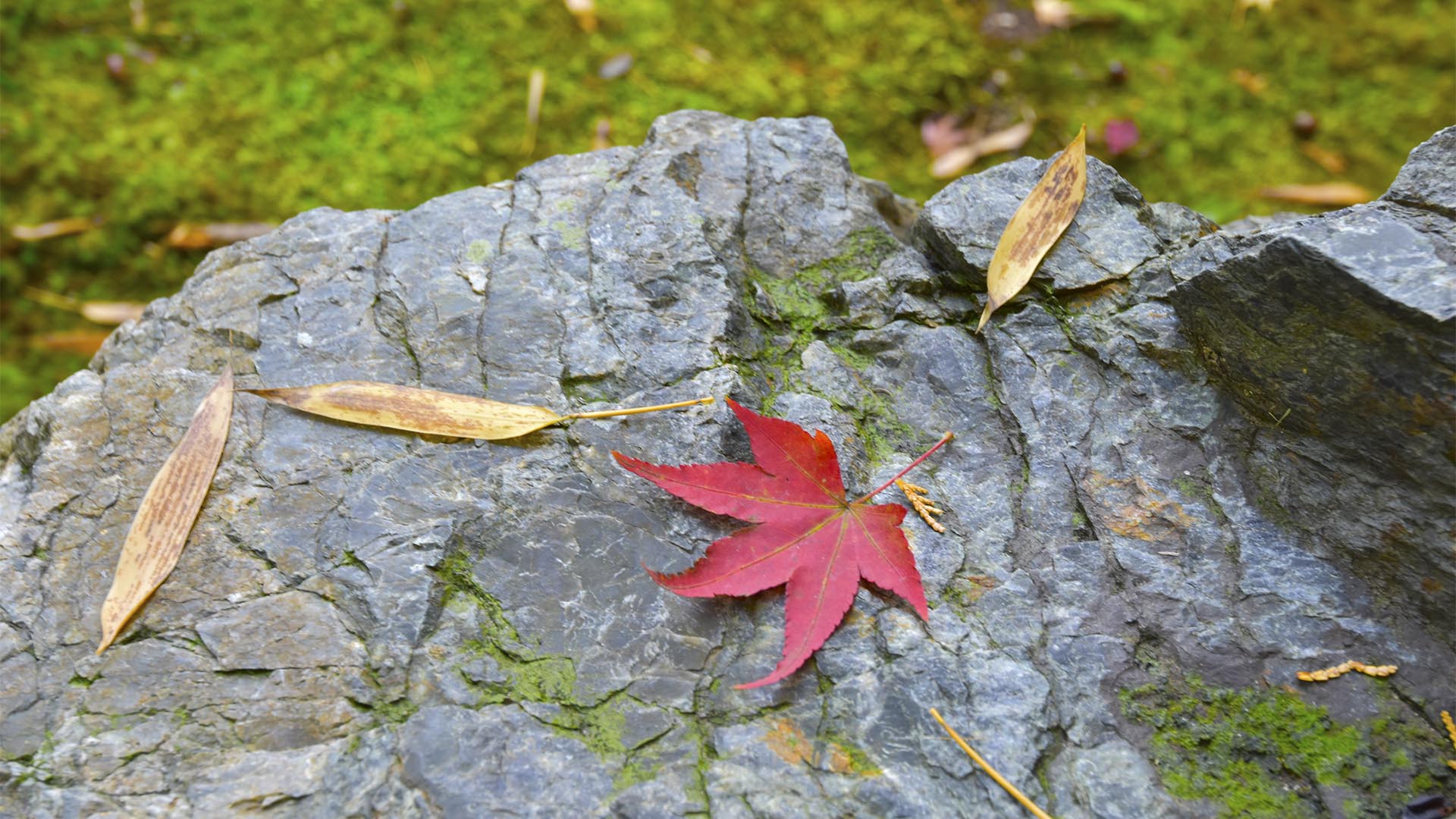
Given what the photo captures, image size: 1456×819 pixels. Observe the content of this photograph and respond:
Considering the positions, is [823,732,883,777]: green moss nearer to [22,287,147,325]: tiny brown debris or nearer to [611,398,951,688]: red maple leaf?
[611,398,951,688]: red maple leaf

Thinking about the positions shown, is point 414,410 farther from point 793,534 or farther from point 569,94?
point 569,94

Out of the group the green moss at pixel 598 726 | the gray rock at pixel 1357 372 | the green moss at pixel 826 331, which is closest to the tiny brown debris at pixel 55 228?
the green moss at pixel 826 331

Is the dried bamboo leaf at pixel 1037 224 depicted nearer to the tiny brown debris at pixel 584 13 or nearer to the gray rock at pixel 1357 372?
the gray rock at pixel 1357 372

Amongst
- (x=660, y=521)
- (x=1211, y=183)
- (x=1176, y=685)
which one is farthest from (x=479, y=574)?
(x=1211, y=183)

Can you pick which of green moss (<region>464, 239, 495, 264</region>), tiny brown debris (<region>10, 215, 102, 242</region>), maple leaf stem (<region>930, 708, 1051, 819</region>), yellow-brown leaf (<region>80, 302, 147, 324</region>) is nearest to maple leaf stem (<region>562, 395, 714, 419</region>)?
green moss (<region>464, 239, 495, 264</region>)

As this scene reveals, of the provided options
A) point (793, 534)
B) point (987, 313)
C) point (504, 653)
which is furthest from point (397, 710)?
point (987, 313)

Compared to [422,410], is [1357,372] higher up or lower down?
higher up
